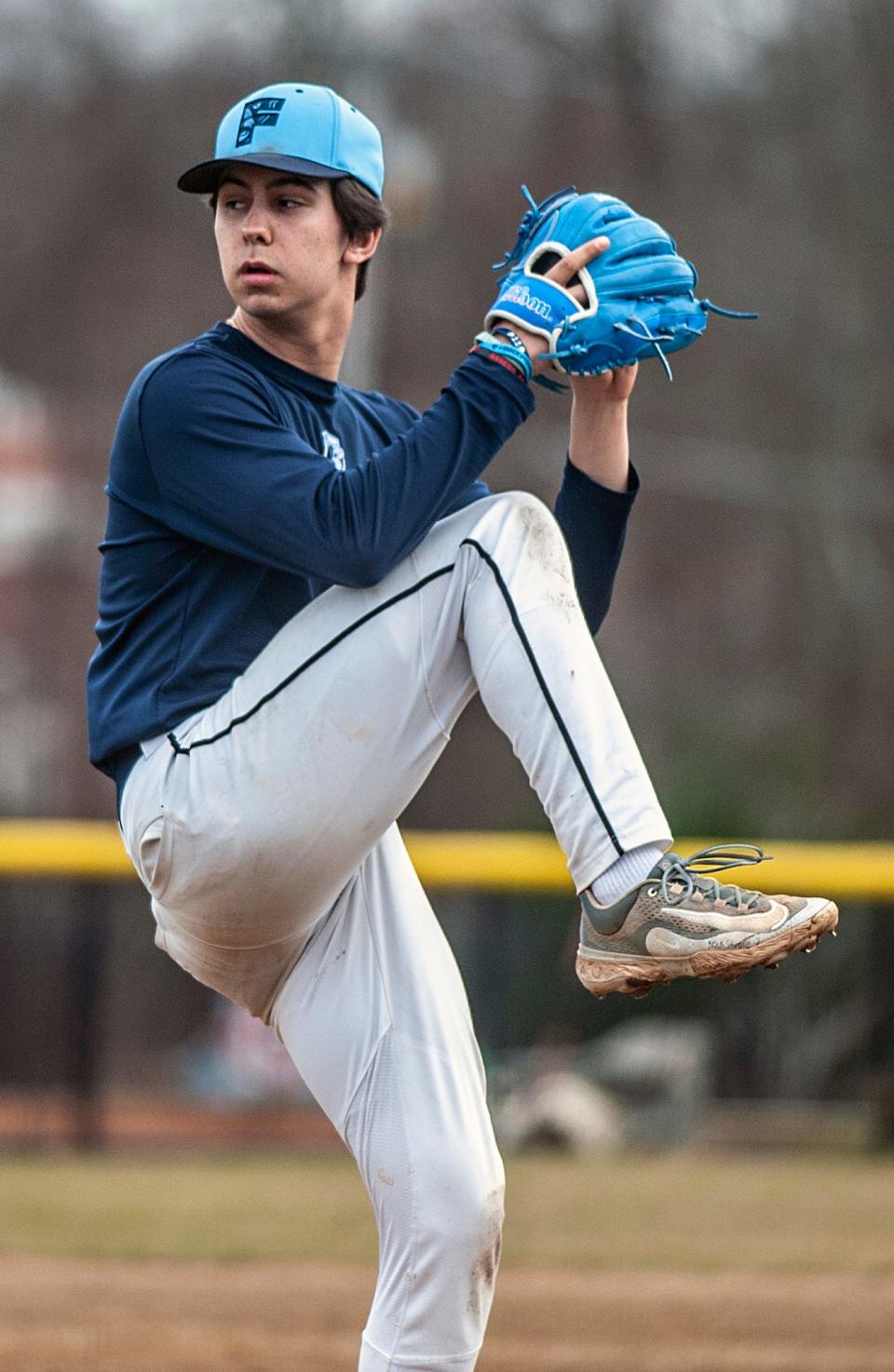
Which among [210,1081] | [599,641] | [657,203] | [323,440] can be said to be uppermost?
[657,203]

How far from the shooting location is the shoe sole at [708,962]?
303 cm

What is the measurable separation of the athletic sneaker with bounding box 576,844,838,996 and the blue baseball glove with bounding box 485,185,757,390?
88cm

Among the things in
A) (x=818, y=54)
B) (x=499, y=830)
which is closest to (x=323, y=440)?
(x=499, y=830)

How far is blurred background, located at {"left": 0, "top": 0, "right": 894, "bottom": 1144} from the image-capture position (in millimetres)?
17844

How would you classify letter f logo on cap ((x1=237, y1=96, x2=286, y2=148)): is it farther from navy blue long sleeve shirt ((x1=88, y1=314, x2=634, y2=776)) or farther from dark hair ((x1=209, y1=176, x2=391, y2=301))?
navy blue long sleeve shirt ((x1=88, y1=314, x2=634, y2=776))

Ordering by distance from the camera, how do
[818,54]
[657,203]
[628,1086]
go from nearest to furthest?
[628,1086]
[818,54]
[657,203]

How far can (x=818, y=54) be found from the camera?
18.2 meters

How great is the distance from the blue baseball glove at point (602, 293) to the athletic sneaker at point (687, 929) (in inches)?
34.7

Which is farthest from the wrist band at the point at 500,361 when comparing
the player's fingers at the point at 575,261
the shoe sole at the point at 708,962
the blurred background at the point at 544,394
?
the blurred background at the point at 544,394

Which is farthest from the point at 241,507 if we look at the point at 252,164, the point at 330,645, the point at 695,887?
the point at 695,887

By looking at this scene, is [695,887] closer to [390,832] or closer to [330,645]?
[330,645]

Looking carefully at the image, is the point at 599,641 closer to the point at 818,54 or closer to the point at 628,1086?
the point at 818,54

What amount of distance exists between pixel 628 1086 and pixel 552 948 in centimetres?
76

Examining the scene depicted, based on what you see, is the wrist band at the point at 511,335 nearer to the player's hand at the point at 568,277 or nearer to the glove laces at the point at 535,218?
the player's hand at the point at 568,277
